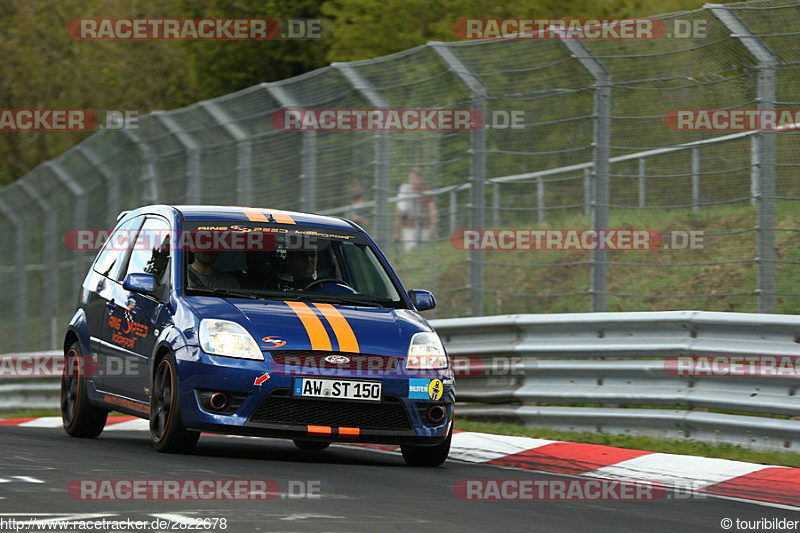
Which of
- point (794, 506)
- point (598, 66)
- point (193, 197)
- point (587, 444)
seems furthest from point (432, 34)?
point (794, 506)

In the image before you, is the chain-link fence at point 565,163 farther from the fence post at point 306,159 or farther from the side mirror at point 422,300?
the side mirror at point 422,300

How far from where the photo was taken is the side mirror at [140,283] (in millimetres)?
9125

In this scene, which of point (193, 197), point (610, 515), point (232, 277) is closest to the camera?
point (610, 515)

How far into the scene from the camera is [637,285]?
455 inches

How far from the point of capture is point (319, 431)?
8.38 m

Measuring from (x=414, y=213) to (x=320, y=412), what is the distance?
19.1 feet

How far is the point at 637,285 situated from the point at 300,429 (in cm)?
412

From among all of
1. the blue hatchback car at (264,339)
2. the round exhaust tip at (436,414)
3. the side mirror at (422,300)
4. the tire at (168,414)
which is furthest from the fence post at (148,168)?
the round exhaust tip at (436,414)

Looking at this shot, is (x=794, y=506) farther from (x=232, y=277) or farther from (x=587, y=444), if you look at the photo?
(x=232, y=277)

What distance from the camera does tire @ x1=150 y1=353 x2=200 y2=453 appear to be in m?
8.55

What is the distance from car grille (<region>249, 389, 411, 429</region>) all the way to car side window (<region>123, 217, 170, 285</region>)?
4.43 ft

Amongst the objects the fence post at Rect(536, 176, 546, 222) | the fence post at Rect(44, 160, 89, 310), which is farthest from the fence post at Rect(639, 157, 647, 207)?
the fence post at Rect(44, 160, 89, 310)

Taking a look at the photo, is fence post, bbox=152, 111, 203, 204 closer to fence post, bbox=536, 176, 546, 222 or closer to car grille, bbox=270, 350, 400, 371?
fence post, bbox=536, 176, 546, 222

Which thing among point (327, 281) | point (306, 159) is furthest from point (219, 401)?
point (306, 159)
